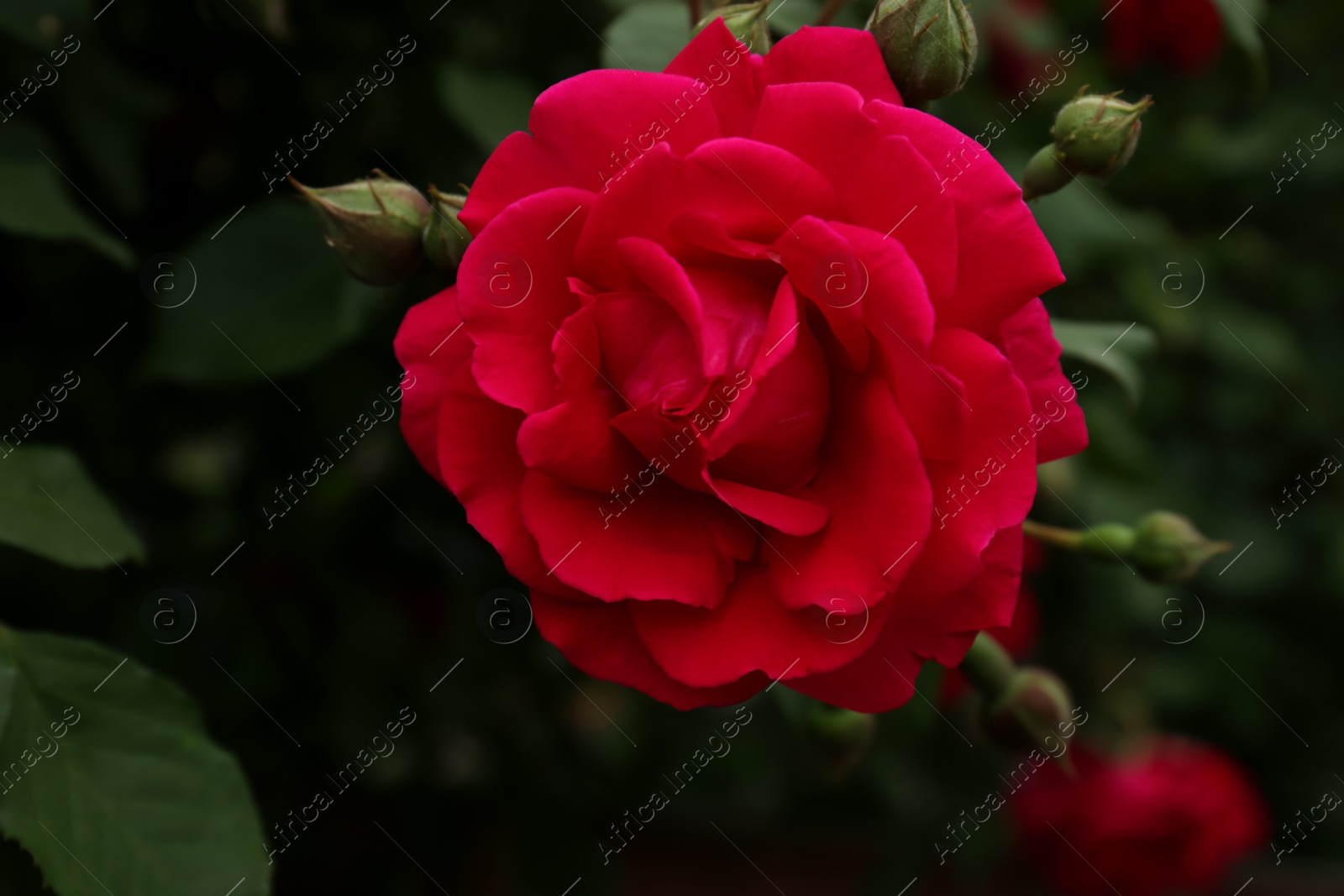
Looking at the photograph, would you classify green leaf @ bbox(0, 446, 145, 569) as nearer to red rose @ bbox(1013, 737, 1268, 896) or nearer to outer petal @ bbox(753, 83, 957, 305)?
outer petal @ bbox(753, 83, 957, 305)

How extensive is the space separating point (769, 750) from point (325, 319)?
1.58 metres

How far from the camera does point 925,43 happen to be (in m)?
0.84

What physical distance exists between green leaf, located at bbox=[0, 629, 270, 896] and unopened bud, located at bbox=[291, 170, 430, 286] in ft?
1.44

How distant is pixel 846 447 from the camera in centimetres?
77

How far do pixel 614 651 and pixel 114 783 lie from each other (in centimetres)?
50

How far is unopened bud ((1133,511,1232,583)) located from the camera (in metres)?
1.08

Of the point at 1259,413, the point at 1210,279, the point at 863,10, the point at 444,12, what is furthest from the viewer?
the point at 1259,413

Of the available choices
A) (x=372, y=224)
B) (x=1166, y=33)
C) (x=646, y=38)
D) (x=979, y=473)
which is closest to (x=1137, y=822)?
(x=1166, y=33)

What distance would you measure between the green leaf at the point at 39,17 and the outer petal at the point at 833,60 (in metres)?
0.72

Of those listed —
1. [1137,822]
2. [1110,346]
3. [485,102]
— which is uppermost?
[485,102]

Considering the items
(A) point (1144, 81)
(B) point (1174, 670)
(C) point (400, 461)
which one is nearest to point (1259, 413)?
(B) point (1174, 670)

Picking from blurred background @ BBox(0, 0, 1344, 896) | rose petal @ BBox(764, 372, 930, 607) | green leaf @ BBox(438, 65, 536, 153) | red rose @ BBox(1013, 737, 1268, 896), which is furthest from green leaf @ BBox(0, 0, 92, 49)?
red rose @ BBox(1013, 737, 1268, 896)

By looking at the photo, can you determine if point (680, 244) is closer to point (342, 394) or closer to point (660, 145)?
point (660, 145)

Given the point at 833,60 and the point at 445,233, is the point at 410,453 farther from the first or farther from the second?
the point at 833,60
